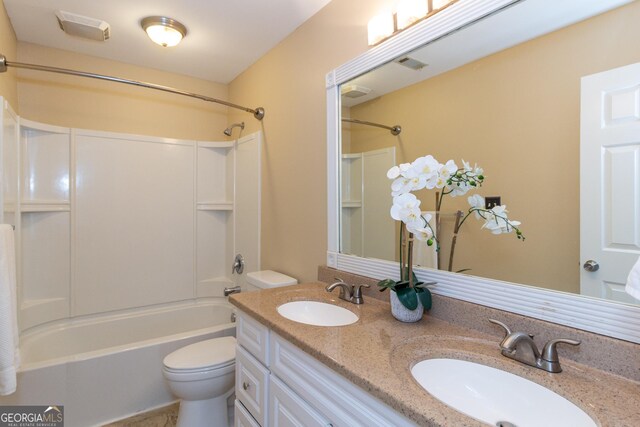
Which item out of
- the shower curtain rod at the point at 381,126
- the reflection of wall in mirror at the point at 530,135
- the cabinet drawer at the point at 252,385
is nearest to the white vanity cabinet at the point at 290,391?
the cabinet drawer at the point at 252,385

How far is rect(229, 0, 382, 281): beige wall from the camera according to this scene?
171 centimetres

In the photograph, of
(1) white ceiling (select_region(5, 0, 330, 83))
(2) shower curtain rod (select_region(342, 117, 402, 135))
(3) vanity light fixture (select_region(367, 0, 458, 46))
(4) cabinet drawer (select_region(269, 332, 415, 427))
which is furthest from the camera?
(1) white ceiling (select_region(5, 0, 330, 83))

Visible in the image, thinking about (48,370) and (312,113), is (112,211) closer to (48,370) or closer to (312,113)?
(48,370)

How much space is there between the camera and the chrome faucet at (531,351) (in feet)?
2.63

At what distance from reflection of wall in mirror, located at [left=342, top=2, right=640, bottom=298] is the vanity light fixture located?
241mm

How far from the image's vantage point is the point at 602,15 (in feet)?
2.82

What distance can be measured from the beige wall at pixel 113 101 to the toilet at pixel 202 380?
1785 millimetres

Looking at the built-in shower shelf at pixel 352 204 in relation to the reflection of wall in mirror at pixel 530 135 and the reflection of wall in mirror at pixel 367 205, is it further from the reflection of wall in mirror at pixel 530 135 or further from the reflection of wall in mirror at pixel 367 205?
the reflection of wall in mirror at pixel 530 135

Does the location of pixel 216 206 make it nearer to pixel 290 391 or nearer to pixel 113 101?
pixel 113 101

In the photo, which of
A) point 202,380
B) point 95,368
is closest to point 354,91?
point 202,380

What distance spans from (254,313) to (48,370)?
1347 millimetres

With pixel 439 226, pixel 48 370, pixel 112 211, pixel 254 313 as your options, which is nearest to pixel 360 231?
pixel 439 226

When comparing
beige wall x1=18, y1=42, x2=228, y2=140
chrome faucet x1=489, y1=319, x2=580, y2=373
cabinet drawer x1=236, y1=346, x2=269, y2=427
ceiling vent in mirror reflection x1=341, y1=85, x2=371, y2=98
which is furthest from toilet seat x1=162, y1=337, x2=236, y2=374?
beige wall x1=18, y1=42, x2=228, y2=140

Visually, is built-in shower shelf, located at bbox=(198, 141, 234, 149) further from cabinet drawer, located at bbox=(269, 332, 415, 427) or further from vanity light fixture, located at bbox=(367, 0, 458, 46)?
cabinet drawer, located at bbox=(269, 332, 415, 427)
